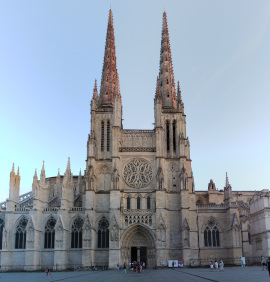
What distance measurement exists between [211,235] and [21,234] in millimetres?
23917

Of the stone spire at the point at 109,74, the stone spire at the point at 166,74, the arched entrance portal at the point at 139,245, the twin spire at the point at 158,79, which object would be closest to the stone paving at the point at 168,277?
the arched entrance portal at the point at 139,245

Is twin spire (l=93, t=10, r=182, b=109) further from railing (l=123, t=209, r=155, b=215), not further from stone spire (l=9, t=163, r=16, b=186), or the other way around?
railing (l=123, t=209, r=155, b=215)

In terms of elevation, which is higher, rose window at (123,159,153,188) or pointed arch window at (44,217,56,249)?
rose window at (123,159,153,188)

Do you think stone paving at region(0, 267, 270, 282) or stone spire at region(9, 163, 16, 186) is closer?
stone paving at region(0, 267, 270, 282)

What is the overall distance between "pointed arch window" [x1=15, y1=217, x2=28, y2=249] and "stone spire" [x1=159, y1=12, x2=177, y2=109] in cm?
2453

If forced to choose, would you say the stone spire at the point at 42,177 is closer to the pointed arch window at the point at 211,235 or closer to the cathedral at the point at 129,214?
the cathedral at the point at 129,214

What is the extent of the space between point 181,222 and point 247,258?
11080 millimetres


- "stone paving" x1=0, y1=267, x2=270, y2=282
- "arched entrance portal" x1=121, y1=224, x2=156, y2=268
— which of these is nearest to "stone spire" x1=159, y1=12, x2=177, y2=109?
"arched entrance portal" x1=121, y1=224, x2=156, y2=268

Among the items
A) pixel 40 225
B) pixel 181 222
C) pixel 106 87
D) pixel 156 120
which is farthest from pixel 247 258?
pixel 106 87

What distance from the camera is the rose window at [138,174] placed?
48188 millimetres

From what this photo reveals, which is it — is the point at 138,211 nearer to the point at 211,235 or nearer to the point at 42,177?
the point at 211,235

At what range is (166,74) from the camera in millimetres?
55219

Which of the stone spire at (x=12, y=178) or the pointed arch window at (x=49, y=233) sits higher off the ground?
the stone spire at (x=12, y=178)

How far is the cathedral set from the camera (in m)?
44.4
